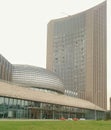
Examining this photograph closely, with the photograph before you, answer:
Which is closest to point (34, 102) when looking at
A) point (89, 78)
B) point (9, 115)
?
point (9, 115)

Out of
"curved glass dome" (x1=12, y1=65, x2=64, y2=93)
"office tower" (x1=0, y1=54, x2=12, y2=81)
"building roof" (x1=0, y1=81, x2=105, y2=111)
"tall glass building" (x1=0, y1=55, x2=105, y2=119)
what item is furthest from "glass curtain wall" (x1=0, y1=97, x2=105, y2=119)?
"office tower" (x1=0, y1=54, x2=12, y2=81)

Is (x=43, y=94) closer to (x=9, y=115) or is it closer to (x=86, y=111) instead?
(x=9, y=115)

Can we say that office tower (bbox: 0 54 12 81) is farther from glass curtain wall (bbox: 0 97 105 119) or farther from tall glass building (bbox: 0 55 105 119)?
glass curtain wall (bbox: 0 97 105 119)

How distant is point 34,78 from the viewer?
11619 centimetres

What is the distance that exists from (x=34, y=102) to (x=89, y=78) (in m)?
111

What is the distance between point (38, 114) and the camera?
9438 cm

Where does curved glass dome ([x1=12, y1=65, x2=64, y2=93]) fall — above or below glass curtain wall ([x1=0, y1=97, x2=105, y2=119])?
above

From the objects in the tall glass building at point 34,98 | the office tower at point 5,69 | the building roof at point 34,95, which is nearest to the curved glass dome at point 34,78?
the tall glass building at point 34,98

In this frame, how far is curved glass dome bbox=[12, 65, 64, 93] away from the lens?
114938 millimetres

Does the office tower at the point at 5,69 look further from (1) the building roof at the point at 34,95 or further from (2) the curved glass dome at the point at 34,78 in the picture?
(1) the building roof at the point at 34,95

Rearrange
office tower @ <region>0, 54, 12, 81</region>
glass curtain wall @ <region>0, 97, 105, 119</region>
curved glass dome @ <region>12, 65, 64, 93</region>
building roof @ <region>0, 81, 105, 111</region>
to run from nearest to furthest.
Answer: glass curtain wall @ <region>0, 97, 105, 119</region> → building roof @ <region>0, 81, 105, 111</region> → office tower @ <region>0, 54, 12, 81</region> → curved glass dome @ <region>12, 65, 64, 93</region>

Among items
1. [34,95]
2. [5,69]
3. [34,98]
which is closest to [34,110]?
[34,98]

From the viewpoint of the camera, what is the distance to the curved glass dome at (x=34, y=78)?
115m

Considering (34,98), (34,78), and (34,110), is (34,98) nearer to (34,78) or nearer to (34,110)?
(34,110)
